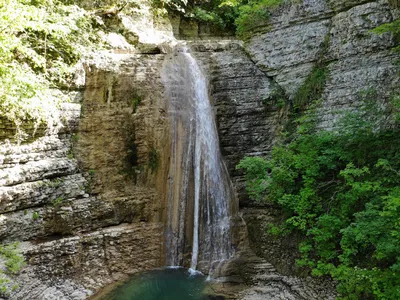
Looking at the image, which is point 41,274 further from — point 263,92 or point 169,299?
point 263,92

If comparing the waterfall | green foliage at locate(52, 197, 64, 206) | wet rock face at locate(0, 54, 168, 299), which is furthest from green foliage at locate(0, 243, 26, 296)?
the waterfall

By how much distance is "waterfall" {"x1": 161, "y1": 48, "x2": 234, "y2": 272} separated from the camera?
866 cm

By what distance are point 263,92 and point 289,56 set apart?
1322mm

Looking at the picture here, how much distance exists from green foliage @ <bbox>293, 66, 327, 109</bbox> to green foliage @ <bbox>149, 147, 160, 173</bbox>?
406cm

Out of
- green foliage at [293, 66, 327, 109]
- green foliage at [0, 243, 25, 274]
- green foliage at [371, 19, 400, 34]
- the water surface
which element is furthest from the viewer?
green foliage at [293, 66, 327, 109]

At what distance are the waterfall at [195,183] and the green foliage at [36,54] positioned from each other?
2643 mm

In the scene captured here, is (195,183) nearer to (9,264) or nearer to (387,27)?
(9,264)

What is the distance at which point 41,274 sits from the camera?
23.3ft

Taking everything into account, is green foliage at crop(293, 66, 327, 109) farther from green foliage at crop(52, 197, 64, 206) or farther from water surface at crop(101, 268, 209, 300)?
green foliage at crop(52, 197, 64, 206)

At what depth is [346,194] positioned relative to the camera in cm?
656

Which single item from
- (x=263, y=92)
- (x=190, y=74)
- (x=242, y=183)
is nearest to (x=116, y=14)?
(x=190, y=74)

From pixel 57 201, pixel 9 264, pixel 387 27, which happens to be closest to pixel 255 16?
pixel 387 27

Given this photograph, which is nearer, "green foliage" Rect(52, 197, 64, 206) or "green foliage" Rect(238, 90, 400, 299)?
"green foliage" Rect(238, 90, 400, 299)

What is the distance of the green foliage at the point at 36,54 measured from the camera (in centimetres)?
674
